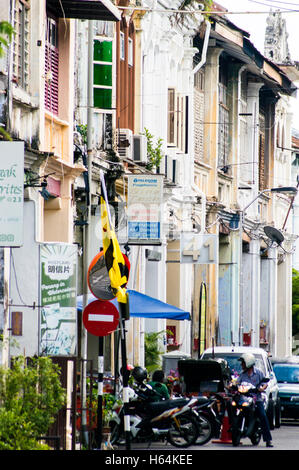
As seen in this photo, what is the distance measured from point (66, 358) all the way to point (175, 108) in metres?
17.0

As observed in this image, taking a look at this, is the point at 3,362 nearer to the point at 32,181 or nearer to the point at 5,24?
the point at 32,181

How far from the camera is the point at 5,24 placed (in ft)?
30.1

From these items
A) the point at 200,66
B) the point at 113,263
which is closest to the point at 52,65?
the point at 113,263

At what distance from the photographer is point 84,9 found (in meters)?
21.6

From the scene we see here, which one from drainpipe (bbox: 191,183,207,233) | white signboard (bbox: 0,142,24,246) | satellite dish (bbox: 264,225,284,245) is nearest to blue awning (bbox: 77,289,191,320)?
white signboard (bbox: 0,142,24,246)

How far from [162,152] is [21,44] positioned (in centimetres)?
1266

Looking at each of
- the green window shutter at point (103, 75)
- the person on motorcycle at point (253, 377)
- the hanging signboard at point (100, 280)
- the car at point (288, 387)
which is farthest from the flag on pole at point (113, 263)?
the car at point (288, 387)

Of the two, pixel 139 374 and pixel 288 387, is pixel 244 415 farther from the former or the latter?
pixel 288 387

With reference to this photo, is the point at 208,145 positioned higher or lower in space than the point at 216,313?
higher

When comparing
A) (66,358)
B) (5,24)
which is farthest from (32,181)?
(5,24)

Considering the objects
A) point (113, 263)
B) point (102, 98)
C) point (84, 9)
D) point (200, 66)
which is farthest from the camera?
point (200, 66)

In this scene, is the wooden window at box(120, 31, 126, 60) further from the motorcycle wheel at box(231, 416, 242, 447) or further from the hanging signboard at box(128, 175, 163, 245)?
the motorcycle wheel at box(231, 416, 242, 447)

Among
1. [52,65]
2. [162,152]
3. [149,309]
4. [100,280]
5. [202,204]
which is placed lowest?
[149,309]
